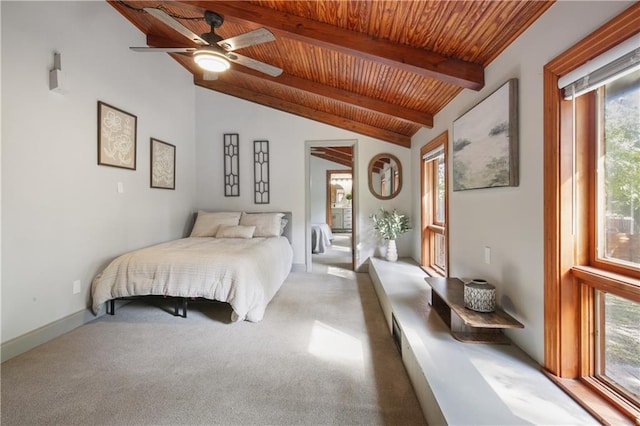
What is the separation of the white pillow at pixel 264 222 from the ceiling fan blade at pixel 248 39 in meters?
2.61

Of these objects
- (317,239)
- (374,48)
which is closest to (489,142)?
(374,48)

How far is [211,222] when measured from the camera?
178 inches

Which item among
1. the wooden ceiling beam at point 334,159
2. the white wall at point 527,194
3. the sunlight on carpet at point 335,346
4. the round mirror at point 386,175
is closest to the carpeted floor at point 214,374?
the sunlight on carpet at point 335,346

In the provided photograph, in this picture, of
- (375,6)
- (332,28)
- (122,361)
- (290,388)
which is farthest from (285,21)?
(122,361)

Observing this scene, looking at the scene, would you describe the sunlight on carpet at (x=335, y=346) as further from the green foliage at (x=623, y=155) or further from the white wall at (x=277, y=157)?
the white wall at (x=277, y=157)

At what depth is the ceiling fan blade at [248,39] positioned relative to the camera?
86.2 inches

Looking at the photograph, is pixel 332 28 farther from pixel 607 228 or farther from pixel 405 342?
pixel 405 342

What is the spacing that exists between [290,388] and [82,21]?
3787 millimetres

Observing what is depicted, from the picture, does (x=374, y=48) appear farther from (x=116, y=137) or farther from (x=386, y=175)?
(x=386, y=175)

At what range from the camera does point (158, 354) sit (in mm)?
2238

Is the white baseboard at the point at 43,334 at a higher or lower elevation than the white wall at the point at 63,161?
lower

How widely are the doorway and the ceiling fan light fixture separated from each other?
3882 mm

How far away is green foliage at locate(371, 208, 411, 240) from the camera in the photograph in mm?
4582

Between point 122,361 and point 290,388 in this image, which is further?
point 122,361
